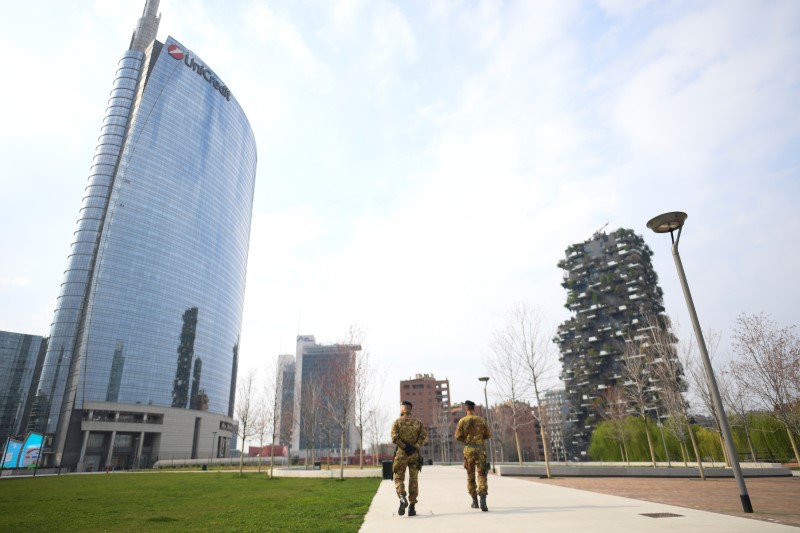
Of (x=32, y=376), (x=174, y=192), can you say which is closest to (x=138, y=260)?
(x=174, y=192)

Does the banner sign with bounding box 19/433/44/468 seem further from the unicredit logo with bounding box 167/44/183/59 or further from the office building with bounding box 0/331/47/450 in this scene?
the unicredit logo with bounding box 167/44/183/59

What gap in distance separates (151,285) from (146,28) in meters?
84.7

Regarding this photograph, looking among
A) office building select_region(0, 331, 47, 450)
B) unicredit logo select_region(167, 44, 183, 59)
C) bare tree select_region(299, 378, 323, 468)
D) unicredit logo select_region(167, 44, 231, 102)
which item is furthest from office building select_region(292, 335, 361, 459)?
unicredit logo select_region(167, 44, 183, 59)

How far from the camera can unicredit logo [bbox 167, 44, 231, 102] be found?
112 m

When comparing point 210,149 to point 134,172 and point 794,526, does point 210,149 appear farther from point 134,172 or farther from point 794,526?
point 794,526

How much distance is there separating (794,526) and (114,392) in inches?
4181

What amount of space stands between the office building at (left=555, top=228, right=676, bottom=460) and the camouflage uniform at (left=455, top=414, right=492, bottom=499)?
80.1m

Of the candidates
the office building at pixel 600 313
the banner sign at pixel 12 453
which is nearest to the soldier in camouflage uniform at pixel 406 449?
the banner sign at pixel 12 453

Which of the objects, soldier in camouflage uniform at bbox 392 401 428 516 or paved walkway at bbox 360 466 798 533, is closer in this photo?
paved walkway at bbox 360 466 798 533

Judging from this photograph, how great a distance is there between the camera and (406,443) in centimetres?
841

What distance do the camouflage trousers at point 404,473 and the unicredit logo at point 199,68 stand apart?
137 m

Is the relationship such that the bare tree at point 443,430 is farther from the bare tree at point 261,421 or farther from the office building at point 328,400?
the bare tree at point 261,421

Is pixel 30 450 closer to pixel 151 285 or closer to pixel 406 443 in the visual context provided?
pixel 151 285

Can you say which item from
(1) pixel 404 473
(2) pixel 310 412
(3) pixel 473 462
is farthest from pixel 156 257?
(3) pixel 473 462
